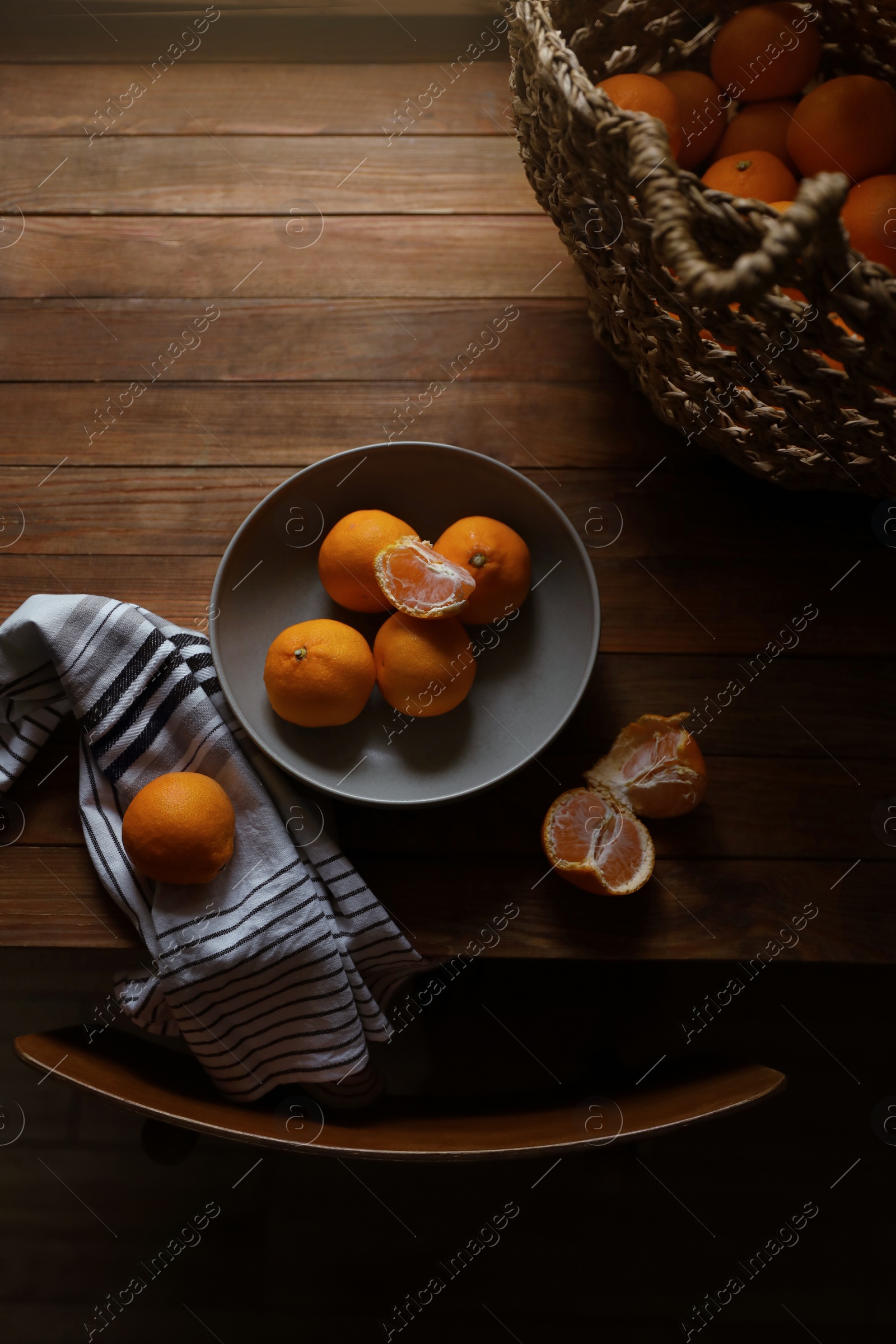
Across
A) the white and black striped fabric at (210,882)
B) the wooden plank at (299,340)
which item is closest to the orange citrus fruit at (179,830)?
the white and black striped fabric at (210,882)

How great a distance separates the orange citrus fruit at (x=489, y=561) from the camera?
0.84 m

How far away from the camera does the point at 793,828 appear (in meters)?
0.91

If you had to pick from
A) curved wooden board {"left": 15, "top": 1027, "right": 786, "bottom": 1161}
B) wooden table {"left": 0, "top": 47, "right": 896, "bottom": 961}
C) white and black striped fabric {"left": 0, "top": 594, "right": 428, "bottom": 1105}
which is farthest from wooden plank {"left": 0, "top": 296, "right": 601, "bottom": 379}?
curved wooden board {"left": 15, "top": 1027, "right": 786, "bottom": 1161}

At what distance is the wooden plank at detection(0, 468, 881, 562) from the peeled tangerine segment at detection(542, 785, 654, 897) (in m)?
0.28

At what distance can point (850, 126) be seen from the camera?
2.67 ft

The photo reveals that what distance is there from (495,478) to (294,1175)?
1.22 m

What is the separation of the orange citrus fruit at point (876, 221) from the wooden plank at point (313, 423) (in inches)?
10.9

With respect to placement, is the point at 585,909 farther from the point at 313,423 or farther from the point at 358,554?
the point at 313,423

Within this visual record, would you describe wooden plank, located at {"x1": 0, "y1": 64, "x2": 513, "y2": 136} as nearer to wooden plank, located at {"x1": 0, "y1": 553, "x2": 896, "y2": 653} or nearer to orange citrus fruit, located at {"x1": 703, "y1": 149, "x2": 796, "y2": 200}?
orange citrus fruit, located at {"x1": 703, "y1": 149, "x2": 796, "y2": 200}

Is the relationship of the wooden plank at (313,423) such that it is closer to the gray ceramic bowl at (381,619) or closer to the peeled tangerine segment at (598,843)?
the gray ceramic bowl at (381,619)

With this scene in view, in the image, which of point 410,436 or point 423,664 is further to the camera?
point 410,436

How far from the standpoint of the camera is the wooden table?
90 cm

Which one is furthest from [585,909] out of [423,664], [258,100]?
[258,100]

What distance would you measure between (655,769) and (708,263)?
48 cm
